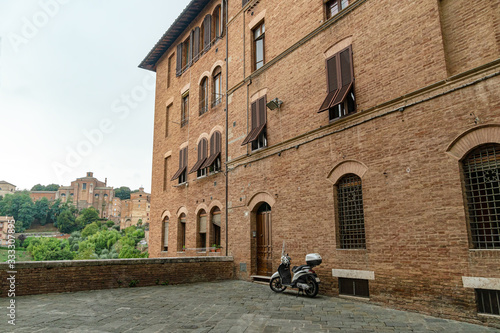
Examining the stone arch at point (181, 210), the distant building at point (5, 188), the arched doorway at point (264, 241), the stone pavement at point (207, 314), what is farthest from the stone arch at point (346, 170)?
the distant building at point (5, 188)

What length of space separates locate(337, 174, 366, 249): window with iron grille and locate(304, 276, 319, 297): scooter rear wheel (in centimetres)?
110

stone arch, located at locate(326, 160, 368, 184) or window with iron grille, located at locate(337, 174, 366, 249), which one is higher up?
stone arch, located at locate(326, 160, 368, 184)

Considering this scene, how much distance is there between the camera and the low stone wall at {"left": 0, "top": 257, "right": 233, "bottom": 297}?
8.34 metres

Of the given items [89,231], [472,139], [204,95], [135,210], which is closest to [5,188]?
[89,231]

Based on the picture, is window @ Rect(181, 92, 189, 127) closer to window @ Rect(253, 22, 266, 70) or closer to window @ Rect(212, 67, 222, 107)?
window @ Rect(212, 67, 222, 107)

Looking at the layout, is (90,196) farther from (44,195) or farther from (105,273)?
(105,273)

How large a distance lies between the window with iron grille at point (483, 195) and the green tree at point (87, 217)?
10075cm

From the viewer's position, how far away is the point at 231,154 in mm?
13461

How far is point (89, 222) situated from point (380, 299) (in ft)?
328

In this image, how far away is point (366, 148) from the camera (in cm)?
817

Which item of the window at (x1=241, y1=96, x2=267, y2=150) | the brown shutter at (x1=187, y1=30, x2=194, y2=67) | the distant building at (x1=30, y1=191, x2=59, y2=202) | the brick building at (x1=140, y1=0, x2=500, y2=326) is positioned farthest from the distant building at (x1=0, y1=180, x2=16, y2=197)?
the window at (x1=241, y1=96, x2=267, y2=150)

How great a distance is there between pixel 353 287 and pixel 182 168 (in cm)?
1111

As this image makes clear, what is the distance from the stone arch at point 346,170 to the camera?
8211mm

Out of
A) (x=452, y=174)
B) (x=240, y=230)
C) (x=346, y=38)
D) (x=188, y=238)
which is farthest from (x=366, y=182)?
(x=188, y=238)
